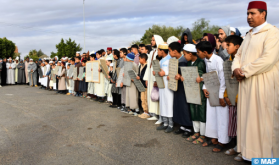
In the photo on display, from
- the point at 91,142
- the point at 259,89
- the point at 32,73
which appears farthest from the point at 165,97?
the point at 32,73

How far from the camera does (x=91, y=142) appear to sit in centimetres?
491

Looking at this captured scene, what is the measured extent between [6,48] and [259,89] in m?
53.7

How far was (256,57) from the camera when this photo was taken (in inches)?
140

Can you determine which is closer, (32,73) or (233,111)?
(233,111)

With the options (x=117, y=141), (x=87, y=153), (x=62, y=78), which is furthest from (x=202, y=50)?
(x=62, y=78)

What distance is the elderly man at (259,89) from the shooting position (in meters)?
3.36

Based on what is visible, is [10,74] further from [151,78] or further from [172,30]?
[172,30]

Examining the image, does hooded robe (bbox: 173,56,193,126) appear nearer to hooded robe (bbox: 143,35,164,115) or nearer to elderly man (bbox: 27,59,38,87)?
hooded robe (bbox: 143,35,164,115)

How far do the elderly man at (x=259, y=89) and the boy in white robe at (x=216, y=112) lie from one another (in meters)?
0.61

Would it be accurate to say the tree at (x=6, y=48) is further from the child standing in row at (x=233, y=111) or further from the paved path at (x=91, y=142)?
the child standing in row at (x=233, y=111)

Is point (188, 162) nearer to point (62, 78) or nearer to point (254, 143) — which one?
point (254, 143)

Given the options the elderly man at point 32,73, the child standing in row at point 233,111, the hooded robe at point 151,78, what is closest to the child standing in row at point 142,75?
the hooded robe at point 151,78

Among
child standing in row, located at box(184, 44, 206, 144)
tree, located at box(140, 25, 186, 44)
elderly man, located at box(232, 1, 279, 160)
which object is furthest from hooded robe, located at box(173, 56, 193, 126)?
tree, located at box(140, 25, 186, 44)

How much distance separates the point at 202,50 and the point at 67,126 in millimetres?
3899
